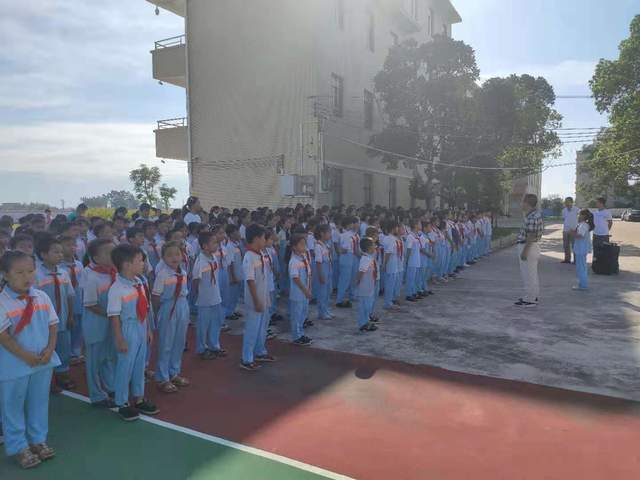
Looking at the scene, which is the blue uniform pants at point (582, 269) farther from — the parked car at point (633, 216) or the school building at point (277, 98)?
the parked car at point (633, 216)

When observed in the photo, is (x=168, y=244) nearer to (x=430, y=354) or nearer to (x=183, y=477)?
(x=183, y=477)

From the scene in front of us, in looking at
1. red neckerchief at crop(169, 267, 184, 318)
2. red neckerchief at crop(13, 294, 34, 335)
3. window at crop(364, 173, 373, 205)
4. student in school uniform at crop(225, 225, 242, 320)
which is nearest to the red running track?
red neckerchief at crop(169, 267, 184, 318)

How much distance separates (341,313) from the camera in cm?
872

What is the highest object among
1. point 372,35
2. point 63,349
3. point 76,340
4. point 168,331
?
point 372,35

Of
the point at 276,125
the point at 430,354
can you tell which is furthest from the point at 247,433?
the point at 276,125

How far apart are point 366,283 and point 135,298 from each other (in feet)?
12.3

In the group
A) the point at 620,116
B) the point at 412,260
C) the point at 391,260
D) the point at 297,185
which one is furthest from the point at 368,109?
the point at 391,260

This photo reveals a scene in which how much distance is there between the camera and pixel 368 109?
21703 millimetres

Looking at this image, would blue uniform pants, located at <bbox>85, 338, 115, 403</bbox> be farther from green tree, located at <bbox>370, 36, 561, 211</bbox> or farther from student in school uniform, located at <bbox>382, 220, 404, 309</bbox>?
green tree, located at <bbox>370, 36, 561, 211</bbox>

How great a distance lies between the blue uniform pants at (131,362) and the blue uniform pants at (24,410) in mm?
639

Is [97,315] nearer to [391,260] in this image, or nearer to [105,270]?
[105,270]

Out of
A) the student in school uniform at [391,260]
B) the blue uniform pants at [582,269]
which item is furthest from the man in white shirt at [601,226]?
the student in school uniform at [391,260]

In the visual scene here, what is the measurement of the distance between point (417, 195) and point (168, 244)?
1675 centimetres

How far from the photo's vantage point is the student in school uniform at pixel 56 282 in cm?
483
